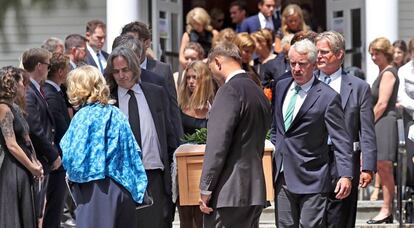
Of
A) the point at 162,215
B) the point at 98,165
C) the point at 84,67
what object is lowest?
the point at 162,215

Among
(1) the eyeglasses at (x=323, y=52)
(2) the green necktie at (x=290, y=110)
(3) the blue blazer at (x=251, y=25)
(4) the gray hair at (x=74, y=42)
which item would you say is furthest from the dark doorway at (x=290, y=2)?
(2) the green necktie at (x=290, y=110)

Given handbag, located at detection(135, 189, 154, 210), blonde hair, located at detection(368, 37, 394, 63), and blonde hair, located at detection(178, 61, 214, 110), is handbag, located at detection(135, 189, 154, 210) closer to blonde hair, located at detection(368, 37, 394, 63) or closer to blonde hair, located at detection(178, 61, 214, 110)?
blonde hair, located at detection(178, 61, 214, 110)

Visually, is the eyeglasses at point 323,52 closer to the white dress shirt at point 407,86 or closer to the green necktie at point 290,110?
the green necktie at point 290,110

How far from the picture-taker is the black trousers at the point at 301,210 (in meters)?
8.35

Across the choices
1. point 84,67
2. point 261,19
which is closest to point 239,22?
point 261,19

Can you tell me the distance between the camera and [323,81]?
9.02 meters

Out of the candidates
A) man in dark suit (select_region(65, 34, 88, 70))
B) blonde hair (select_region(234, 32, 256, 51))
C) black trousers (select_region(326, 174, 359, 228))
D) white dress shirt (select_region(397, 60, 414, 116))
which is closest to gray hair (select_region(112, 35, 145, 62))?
black trousers (select_region(326, 174, 359, 228))

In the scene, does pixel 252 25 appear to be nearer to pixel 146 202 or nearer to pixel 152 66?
pixel 152 66

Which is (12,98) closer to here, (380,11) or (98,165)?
(98,165)

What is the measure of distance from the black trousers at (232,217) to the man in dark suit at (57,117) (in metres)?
3.03

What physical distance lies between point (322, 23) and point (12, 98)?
10.8 meters

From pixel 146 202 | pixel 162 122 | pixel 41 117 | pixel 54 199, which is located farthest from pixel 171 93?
pixel 54 199

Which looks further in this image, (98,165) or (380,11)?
(380,11)

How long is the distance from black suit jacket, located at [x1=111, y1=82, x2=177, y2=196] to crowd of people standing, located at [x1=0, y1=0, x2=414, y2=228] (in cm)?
1
